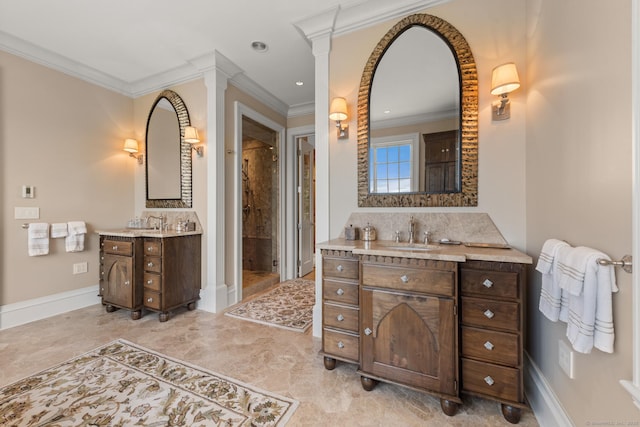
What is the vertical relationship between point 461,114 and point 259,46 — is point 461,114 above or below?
below

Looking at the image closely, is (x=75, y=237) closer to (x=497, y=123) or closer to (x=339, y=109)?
(x=339, y=109)

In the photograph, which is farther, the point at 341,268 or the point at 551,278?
the point at 341,268

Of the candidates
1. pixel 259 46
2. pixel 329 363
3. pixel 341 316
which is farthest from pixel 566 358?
pixel 259 46

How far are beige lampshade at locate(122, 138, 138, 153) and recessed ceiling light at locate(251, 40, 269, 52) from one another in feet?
6.70

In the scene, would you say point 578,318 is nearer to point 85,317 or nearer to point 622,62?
point 622,62

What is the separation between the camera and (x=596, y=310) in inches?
36.3

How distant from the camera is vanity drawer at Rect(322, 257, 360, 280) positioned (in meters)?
1.75

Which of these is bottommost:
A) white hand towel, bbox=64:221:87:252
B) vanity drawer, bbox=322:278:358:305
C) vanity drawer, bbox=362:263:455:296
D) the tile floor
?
the tile floor

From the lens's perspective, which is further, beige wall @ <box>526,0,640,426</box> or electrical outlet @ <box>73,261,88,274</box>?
electrical outlet @ <box>73,261,88,274</box>

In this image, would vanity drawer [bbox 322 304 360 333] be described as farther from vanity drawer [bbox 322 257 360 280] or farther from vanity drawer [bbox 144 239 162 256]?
vanity drawer [bbox 144 239 162 256]

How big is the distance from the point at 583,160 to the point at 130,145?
4.29 meters

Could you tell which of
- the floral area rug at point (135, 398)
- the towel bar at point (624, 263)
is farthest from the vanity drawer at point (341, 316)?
the towel bar at point (624, 263)

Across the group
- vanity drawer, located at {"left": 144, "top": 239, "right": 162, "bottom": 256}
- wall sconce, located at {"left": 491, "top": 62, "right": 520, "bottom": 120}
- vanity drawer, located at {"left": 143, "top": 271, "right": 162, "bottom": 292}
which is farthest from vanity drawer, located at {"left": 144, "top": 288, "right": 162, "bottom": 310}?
wall sconce, located at {"left": 491, "top": 62, "right": 520, "bottom": 120}

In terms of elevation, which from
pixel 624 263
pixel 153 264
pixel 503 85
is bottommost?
pixel 153 264
